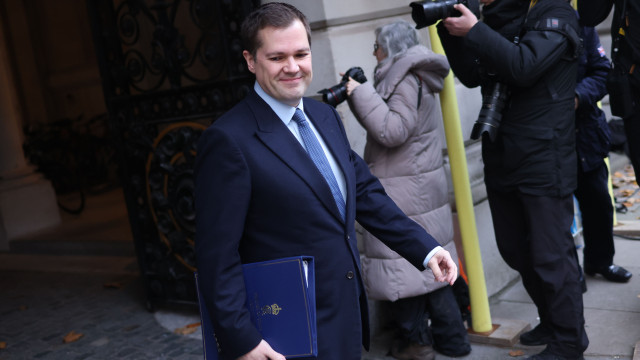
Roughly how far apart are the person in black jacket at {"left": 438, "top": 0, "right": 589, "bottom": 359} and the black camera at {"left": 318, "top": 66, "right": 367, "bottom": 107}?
0.52 meters

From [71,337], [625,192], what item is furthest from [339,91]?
[625,192]

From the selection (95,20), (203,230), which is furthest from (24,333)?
(203,230)

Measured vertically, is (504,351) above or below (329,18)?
below

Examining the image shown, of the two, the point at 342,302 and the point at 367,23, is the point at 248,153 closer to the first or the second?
the point at 342,302

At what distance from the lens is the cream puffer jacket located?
13.7 ft

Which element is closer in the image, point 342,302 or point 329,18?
point 342,302

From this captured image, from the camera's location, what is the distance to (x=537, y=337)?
14.3 feet

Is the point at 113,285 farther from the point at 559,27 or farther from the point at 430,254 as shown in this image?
the point at 430,254

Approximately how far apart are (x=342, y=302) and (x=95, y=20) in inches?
155

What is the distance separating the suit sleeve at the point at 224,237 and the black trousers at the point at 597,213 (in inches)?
137

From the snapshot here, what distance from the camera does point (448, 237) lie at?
4457mm

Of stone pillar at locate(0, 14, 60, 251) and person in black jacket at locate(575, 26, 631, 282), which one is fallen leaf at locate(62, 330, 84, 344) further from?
stone pillar at locate(0, 14, 60, 251)

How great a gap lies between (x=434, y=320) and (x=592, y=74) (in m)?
2.01

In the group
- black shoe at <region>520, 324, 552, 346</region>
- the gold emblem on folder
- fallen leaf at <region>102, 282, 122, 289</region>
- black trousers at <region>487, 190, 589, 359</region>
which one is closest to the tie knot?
the gold emblem on folder
